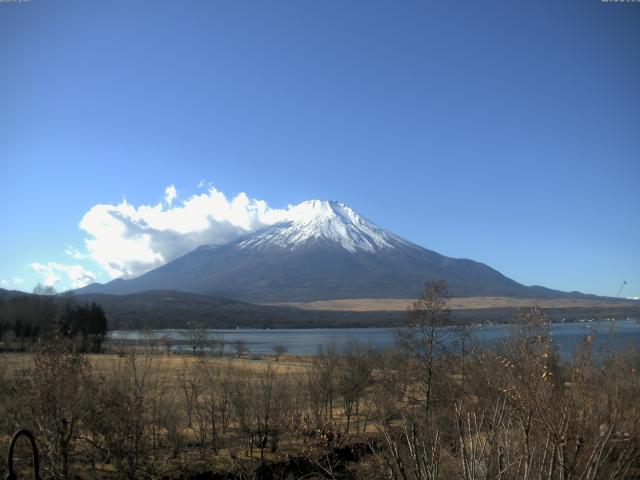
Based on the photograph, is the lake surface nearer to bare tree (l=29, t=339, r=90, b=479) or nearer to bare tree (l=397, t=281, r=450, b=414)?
bare tree (l=397, t=281, r=450, b=414)

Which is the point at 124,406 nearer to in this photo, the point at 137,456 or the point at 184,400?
the point at 137,456

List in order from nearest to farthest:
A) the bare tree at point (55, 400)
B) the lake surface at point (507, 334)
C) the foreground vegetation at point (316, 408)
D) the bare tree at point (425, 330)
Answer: the lake surface at point (507, 334) < the foreground vegetation at point (316, 408) < the bare tree at point (55, 400) < the bare tree at point (425, 330)

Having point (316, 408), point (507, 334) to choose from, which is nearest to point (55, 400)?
point (507, 334)

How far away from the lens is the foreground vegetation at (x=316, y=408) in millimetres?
8570

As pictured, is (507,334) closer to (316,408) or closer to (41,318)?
(316,408)

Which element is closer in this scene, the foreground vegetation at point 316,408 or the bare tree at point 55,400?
the foreground vegetation at point 316,408

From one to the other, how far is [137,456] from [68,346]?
180 inches

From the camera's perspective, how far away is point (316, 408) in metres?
28.2

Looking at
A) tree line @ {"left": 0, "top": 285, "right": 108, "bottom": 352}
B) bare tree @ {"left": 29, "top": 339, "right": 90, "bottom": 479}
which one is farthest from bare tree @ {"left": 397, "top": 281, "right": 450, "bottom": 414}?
tree line @ {"left": 0, "top": 285, "right": 108, "bottom": 352}

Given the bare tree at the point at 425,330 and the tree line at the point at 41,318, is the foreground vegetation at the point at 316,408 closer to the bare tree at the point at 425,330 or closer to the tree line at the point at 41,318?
the bare tree at the point at 425,330

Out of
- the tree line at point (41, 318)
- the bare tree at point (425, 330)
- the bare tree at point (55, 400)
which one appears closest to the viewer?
the bare tree at point (55, 400)

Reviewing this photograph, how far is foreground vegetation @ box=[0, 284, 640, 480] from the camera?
8.57 meters

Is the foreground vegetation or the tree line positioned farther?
the tree line

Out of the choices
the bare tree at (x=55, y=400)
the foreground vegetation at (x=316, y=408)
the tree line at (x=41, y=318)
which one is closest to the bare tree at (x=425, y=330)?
the foreground vegetation at (x=316, y=408)
